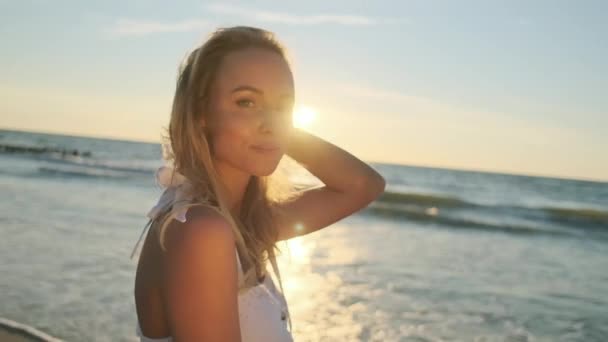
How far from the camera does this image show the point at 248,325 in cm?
212

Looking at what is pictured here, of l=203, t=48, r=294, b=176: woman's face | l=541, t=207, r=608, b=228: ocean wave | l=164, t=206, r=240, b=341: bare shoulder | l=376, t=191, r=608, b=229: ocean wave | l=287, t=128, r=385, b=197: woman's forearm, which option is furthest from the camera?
l=541, t=207, r=608, b=228: ocean wave

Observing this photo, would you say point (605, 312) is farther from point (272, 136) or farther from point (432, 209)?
point (432, 209)

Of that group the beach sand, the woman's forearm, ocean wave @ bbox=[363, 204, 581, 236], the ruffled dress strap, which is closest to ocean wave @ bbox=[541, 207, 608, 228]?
ocean wave @ bbox=[363, 204, 581, 236]

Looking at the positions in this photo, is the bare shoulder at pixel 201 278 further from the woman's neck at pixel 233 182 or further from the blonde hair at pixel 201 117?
the woman's neck at pixel 233 182

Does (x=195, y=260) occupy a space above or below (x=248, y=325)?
above

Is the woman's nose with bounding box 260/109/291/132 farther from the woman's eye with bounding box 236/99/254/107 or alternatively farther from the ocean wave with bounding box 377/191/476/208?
the ocean wave with bounding box 377/191/476/208

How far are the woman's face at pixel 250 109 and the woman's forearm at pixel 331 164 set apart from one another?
2.38 feet

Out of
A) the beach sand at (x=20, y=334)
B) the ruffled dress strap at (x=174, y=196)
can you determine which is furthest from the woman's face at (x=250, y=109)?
the beach sand at (x=20, y=334)

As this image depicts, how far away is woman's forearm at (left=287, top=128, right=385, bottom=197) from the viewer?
9.82 ft

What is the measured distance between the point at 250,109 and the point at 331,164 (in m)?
0.89

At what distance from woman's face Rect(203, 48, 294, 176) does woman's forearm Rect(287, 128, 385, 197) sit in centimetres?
72

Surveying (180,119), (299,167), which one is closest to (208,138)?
(180,119)

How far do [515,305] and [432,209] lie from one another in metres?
16.2

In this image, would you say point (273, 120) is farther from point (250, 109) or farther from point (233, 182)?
point (233, 182)
